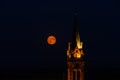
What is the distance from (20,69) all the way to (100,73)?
26736 mm

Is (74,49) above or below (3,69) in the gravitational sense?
above

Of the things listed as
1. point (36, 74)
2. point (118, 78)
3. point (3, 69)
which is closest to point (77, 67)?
point (118, 78)

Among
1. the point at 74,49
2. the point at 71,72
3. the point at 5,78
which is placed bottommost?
the point at 5,78

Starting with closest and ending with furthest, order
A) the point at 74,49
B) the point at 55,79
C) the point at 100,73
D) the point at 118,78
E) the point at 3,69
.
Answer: the point at 74,49 → the point at 55,79 → the point at 118,78 → the point at 100,73 → the point at 3,69

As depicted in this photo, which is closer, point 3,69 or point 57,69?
point 57,69

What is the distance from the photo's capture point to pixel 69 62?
4734 cm

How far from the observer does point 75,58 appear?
47594 millimetres

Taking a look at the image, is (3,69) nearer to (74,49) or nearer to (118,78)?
(118,78)

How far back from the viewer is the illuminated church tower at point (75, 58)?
4712cm

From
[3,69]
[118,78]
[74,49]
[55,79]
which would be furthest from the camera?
[3,69]

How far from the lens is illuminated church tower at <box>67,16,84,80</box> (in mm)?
47125

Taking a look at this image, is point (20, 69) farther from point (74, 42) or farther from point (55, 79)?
point (74, 42)

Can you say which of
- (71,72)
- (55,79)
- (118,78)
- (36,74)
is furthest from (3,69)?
(71,72)

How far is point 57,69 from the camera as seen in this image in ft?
364
